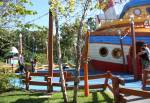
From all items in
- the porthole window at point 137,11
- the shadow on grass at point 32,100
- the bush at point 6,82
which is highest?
the porthole window at point 137,11

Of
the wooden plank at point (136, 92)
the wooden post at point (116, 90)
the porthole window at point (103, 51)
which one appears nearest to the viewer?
the wooden plank at point (136, 92)

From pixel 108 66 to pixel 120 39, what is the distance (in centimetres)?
220

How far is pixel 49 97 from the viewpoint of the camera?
518 inches

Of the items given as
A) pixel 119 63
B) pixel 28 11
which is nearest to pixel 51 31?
pixel 28 11

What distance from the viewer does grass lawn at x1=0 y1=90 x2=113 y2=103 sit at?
12133mm

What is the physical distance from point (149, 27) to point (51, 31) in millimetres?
8980

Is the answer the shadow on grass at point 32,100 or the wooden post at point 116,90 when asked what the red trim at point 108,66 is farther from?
the wooden post at point 116,90

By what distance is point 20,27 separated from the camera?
15125mm

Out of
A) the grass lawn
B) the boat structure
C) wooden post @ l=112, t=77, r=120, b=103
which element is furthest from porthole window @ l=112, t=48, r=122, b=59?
wooden post @ l=112, t=77, r=120, b=103

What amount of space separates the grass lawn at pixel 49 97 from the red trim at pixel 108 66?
26.1 ft

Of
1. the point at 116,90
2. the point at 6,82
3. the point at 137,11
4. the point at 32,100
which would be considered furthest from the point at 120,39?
the point at 116,90

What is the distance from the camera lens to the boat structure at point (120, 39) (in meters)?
21.1

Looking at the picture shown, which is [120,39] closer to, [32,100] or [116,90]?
[32,100]

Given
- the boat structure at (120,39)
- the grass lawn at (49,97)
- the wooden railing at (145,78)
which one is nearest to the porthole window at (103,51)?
the boat structure at (120,39)
